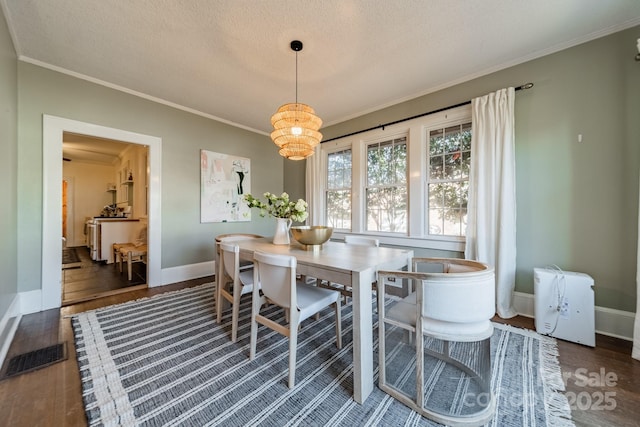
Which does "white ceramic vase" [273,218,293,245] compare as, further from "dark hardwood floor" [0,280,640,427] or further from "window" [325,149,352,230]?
"window" [325,149,352,230]

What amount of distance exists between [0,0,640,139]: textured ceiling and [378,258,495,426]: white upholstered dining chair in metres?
1.99

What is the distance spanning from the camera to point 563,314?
197cm

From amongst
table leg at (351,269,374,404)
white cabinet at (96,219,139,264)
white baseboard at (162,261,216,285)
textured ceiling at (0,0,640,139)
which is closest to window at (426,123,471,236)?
textured ceiling at (0,0,640,139)

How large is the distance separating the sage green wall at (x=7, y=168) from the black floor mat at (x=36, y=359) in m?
0.44

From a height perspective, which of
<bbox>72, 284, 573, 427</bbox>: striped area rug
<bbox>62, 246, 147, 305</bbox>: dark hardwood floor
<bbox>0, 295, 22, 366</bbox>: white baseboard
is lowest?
<bbox>72, 284, 573, 427</bbox>: striped area rug

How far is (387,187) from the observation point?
3605mm

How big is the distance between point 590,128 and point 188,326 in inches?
160

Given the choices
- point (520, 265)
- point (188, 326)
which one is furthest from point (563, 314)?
point (188, 326)

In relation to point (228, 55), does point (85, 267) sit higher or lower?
lower

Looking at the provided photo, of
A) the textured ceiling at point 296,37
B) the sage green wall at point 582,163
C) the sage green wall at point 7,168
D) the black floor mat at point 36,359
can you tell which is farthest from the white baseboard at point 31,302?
the sage green wall at point 582,163

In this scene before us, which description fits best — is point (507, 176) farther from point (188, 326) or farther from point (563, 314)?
point (188, 326)

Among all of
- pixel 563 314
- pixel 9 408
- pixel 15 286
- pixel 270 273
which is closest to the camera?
pixel 9 408

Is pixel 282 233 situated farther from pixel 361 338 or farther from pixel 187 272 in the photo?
pixel 187 272

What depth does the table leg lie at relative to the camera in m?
1.31
